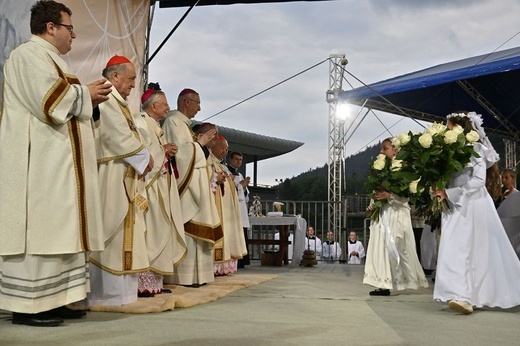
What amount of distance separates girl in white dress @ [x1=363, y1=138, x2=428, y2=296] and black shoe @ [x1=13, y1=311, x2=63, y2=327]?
3.70 m

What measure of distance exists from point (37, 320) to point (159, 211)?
205 centimetres

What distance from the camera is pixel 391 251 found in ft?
22.2

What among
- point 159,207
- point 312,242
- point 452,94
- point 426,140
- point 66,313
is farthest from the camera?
point 312,242

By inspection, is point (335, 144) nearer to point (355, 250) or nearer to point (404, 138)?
point (355, 250)

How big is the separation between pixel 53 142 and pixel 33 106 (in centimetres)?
26

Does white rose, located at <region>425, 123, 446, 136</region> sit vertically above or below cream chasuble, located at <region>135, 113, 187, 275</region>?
above

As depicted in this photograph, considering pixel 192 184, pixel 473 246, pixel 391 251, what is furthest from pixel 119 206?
pixel 391 251

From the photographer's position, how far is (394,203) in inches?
271

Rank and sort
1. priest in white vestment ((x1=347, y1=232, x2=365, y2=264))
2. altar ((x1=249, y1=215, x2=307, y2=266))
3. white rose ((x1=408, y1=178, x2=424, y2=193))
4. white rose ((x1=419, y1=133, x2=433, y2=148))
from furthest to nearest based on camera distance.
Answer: priest in white vestment ((x1=347, y1=232, x2=365, y2=264)) → altar ((x1=249, y1=215, x2=307, y2=266)) → white rose ((x1=408, y1=178, x2=424, y2=193)) → white rose ((x1=419, y1=133, x2=433, y2=148))

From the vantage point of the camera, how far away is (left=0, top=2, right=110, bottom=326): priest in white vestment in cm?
396

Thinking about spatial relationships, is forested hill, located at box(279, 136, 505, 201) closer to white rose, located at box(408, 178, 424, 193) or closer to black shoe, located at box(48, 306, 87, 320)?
white rose, located at box(408, 178, 424, 193)

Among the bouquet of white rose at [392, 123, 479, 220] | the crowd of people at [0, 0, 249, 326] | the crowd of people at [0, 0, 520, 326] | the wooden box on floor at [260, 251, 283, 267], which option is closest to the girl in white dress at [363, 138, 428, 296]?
the crowd of people at [0, 0, 520, 326]

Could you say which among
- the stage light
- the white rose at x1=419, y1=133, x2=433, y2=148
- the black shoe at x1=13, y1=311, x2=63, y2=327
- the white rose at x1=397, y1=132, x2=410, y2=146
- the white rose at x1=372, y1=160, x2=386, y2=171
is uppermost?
the stage light

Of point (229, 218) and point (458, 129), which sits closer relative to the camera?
point (458, 129)
